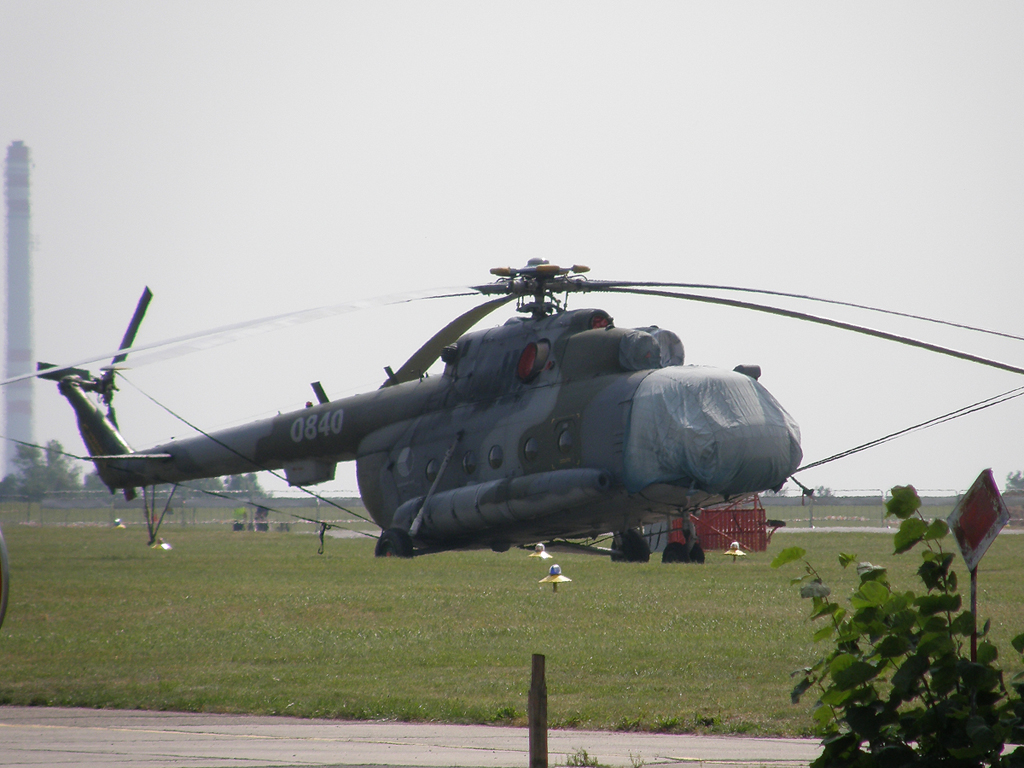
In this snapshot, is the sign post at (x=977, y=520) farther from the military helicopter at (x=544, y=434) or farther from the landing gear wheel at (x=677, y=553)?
the landing gear wheel at (x=677, y=553)

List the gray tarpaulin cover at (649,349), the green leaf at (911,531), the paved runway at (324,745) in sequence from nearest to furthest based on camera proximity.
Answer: the green leaf at (911,531) < the paved runway at (324,745) < the gray tarpaulin cover at (649,349)

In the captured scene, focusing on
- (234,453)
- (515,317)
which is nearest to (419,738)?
(515,317)

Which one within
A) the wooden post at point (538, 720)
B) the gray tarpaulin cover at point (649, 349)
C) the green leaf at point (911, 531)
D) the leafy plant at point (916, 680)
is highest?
the gray tarpaulin cover at point (649, 349)

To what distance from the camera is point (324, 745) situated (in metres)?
11.9

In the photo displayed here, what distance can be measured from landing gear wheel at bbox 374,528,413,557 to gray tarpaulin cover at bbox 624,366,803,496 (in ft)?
10.2

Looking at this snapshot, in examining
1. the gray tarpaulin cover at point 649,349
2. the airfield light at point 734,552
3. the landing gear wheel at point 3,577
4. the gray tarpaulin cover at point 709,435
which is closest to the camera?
the landing gear wheel at point 3,577

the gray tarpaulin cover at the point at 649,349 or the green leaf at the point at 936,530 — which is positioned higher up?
the gray tarpaulin cover at the point at 649,349

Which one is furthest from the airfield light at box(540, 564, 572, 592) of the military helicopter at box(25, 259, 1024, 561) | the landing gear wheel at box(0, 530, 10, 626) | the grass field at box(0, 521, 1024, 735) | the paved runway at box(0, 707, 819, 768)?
the landing gear wheel at box(0, 530, 10, 626)

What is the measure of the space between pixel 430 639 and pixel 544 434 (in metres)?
9.32

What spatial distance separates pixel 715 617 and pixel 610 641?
422 cm

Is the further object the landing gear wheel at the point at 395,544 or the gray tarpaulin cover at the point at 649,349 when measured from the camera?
the landing gear wheel at the point at 395,544

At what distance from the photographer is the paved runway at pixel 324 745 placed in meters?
10.7

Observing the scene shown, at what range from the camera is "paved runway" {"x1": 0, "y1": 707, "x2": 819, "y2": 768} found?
420 inches

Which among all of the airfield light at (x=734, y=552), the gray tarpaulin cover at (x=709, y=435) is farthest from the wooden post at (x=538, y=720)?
the airfield light at (x=734, y=552)
